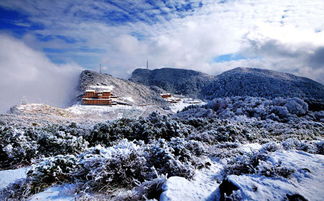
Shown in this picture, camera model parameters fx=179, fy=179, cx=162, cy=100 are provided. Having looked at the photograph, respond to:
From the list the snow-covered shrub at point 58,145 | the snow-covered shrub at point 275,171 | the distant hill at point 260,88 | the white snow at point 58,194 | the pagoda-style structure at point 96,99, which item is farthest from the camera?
the distant hill at point 260,88

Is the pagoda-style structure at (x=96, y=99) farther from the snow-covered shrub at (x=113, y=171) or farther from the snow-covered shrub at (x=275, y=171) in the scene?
the snow-covered shrub at (x=275, y=171)

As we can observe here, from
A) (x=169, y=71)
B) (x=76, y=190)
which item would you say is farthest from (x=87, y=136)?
(x=169, y=71)

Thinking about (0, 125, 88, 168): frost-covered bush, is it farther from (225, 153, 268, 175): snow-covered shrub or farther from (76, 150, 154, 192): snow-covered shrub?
(225, 153, 268, 175): snow-covered shrub

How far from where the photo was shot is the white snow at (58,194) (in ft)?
10.8

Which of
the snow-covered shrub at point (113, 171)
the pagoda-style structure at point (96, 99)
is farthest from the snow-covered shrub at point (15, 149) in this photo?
the pagoda-style structure at point (96, 99)

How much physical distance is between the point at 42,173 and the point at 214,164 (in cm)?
444

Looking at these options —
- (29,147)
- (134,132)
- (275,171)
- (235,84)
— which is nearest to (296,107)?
(134,132)

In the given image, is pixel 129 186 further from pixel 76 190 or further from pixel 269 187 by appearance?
pixel 269 187

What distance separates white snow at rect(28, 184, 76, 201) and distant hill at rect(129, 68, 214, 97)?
3183 inches

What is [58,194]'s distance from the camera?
3.44 m

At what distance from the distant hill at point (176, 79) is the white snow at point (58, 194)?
8086 cm

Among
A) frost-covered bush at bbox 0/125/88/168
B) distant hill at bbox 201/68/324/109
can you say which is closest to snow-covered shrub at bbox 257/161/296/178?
frost-covered bush at bbox 0/125/88/168

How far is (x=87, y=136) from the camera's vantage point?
835 cm

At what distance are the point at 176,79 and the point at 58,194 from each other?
343 feet
